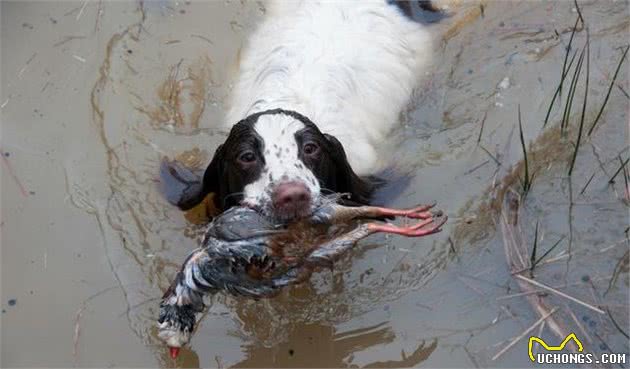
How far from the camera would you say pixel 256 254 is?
301 cm

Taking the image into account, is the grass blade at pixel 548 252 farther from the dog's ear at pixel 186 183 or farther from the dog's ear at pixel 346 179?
the dog's ear at pixel 186 183

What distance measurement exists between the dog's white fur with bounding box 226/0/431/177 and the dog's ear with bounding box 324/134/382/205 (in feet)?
0.69

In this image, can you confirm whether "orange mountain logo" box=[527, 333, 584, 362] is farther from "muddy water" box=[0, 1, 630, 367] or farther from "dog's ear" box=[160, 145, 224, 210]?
"dog's ear" box=[160, 145, 224, 210]

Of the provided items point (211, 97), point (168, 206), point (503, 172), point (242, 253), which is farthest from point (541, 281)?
point (211, 97)

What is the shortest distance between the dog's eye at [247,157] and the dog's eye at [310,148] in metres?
0.22

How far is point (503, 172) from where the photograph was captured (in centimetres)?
436

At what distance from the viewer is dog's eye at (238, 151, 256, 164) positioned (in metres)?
3.58

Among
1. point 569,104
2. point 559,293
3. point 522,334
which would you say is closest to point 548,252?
point 559,293

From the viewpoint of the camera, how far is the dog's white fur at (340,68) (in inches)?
169

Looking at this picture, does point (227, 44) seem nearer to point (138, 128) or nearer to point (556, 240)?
point (138, 128)

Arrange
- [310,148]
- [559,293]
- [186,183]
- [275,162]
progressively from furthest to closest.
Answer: [186,183] < [559,293] < [310,148] < [275,162]

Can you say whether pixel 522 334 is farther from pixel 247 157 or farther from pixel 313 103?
pixel 313 103

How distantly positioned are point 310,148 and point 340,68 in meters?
0.96

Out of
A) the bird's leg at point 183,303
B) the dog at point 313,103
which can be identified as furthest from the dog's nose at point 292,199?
the bird's leg at point 183,303
